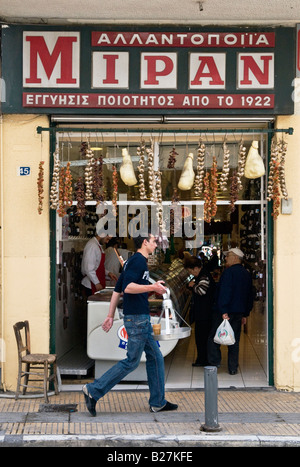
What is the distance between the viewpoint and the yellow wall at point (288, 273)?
916 centimetres

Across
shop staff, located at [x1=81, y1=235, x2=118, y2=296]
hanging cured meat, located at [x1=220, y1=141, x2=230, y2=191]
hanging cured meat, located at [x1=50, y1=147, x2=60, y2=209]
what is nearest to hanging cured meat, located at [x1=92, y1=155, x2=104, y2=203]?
hanging cured meat, located at [x1=50, y1=147, x2=60, y2=209]

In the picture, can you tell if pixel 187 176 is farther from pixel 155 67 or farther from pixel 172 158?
pixel 155 67

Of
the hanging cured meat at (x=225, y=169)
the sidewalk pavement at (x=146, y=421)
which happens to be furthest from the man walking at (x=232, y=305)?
the hanging cured meat at (x=225, y=169)

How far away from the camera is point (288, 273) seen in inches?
362

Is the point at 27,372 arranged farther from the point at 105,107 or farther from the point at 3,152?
the point at 105,107

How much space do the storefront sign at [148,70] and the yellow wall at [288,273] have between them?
699mm

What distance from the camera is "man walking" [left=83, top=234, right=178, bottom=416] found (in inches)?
304

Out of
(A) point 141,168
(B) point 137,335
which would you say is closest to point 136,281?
(B) point 137,335

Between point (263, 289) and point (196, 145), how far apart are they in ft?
7.52

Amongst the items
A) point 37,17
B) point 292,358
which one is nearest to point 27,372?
point 292,358

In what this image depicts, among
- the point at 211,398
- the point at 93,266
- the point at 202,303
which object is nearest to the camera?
the point at 211,398

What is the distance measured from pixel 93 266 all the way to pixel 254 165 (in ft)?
11.1

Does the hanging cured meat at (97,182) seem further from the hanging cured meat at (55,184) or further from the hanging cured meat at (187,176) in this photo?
the hanging cured meat at (187,176)

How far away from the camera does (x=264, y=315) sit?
985cm
